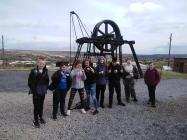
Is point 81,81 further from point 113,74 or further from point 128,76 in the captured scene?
point 128,76

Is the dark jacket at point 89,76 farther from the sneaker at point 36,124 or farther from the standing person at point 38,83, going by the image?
the sneaker at point 36,124

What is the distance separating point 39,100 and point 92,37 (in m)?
10.1

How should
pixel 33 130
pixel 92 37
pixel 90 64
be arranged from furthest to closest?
1. pixel 92 37
2. pixel 90 64
3. pixel 33 130

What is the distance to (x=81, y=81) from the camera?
9219 millimetres

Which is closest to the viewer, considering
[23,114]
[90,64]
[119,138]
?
[119,138]

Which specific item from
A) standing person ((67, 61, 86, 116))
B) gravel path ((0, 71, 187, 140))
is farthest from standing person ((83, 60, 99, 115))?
gravel path ((0, 71, 187, 140))

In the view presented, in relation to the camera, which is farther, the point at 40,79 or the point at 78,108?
the point at 78,108

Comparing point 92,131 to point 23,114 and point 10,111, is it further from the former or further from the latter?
point 10,111

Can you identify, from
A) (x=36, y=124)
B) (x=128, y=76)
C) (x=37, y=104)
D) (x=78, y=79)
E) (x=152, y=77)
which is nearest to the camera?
(x=36, y=124)

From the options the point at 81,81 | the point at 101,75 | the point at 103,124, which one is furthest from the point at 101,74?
the point at 103,124

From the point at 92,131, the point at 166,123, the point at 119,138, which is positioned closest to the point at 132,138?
the point at 119,138

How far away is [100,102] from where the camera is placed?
1016cm

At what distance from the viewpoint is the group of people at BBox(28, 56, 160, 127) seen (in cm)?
759

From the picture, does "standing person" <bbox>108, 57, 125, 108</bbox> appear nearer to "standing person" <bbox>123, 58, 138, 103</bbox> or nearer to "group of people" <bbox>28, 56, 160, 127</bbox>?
"group of people" <bbox>28, 56, 160, 127</bbox>
